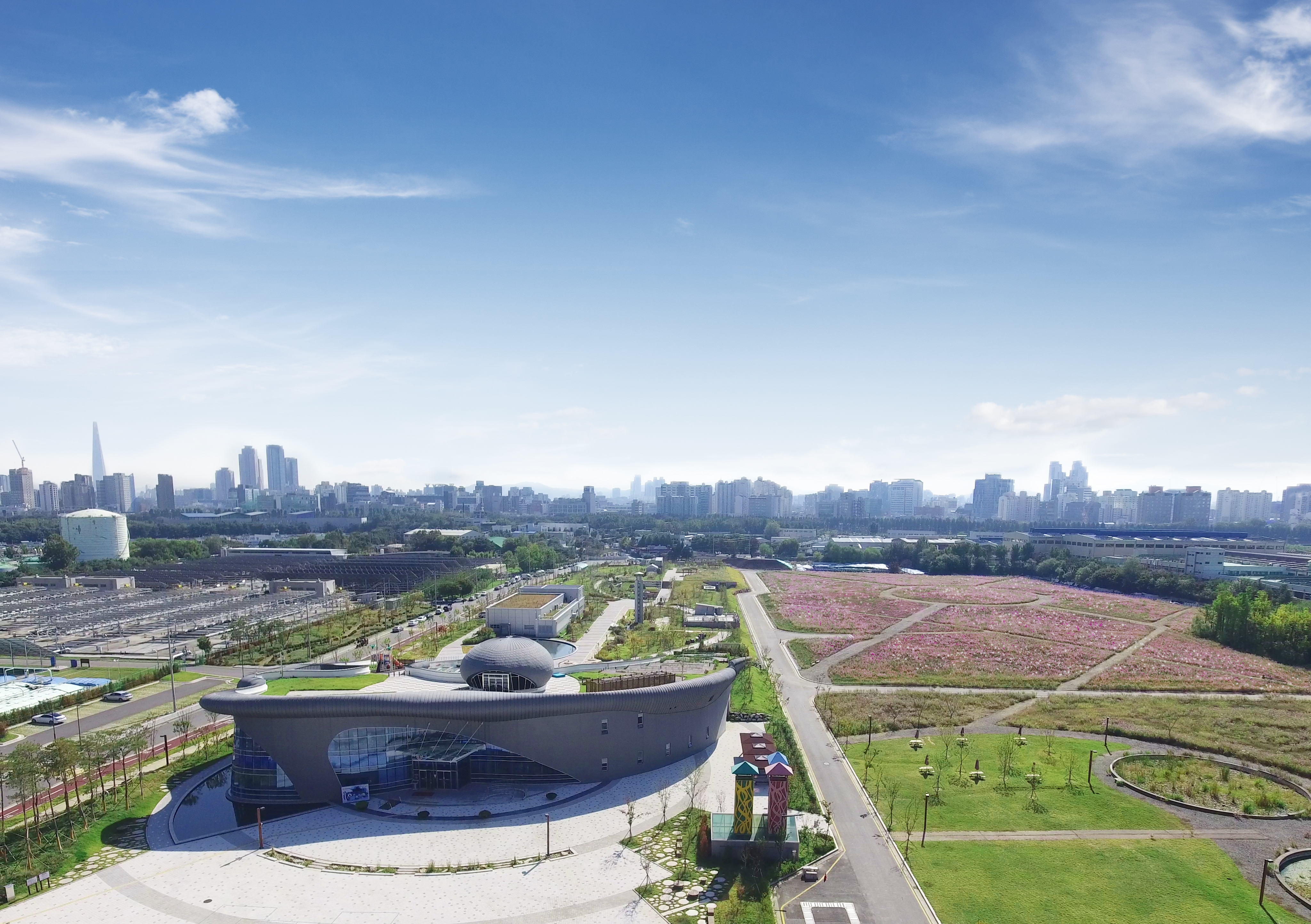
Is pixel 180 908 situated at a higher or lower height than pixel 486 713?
lower

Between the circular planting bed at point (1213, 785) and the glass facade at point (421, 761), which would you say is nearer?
the circular planting bed at point (1213, 785)

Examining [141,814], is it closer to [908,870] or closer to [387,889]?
[387,889]

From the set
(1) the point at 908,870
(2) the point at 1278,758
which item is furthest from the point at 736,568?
(1) the point at 908,870

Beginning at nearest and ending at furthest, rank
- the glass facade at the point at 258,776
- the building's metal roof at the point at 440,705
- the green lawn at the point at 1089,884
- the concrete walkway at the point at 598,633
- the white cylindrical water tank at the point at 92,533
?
1. the green lawn at the point at 1089,884
2. the building's metal roof at the point at 440,705
3. the glass facade at the point at 258,776
4. the concrete walkway at the point at 598,633
5. the white cylindrical water tank at the point at 92,533

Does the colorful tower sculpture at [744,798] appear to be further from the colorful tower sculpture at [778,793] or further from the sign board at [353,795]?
the sign board at [353,795]

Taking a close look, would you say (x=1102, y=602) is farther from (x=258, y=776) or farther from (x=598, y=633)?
(x=258, y=776)

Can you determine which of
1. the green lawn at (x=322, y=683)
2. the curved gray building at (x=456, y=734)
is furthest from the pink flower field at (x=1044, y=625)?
the green lawn at (x=322, y=683)

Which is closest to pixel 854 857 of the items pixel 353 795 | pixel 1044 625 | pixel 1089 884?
pixel 1089 884
